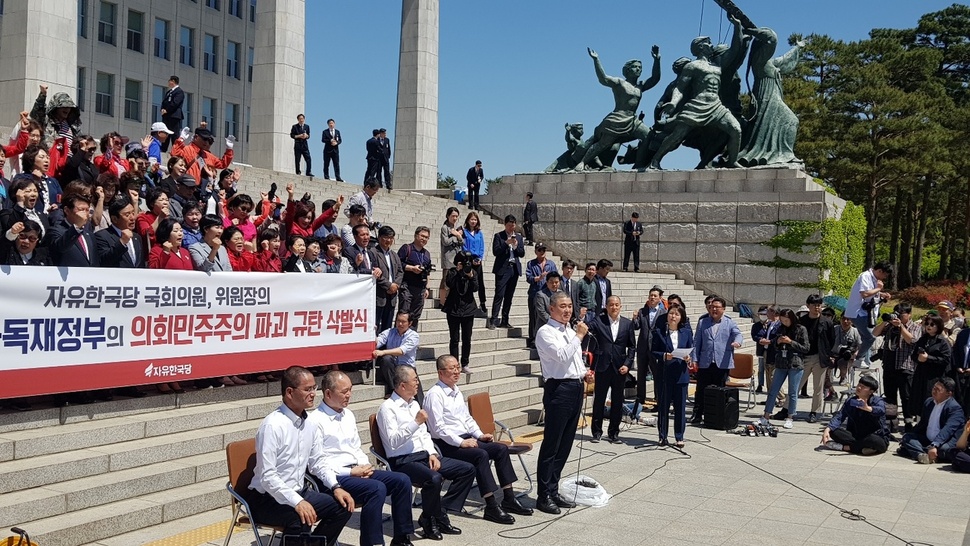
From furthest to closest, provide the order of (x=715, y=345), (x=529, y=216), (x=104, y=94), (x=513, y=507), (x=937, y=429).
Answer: (x=104, y=94) < (x=529, y=216) < (x=715, y=345) < (x=937, y=429) < (x=513, y=507)

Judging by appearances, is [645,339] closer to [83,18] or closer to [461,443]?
[461,443]

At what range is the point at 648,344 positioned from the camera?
1280 cm

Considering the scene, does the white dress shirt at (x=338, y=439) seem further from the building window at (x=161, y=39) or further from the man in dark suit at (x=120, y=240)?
the building window at (x=161, y=39)

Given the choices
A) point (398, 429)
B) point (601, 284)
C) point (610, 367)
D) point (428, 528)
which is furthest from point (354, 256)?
point (428, 528)

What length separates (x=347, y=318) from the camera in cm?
1045

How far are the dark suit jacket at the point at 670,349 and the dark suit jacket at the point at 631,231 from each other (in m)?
12.8

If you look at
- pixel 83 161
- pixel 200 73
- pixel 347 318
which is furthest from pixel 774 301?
pixel 200 73

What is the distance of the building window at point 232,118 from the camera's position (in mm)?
46500

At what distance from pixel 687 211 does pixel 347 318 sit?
57.8 feet

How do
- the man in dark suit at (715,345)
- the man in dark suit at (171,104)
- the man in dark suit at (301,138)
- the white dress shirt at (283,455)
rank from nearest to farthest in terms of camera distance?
the white dress shirt at (283,455) → the man in dark suit at (715,345) → the man in dark suit at (171,104) → the man in dark suit at (301,138)

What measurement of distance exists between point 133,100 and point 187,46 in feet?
15.3

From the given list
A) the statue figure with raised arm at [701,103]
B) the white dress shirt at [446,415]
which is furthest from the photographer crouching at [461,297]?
the statue figure with raised arm at [701,103]

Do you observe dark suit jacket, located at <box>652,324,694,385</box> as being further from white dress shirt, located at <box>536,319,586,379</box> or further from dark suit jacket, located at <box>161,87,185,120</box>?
dark suit jacket, located at <box>161,87,185,120</box>

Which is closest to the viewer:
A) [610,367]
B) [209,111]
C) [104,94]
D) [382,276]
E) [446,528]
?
[446,528]
